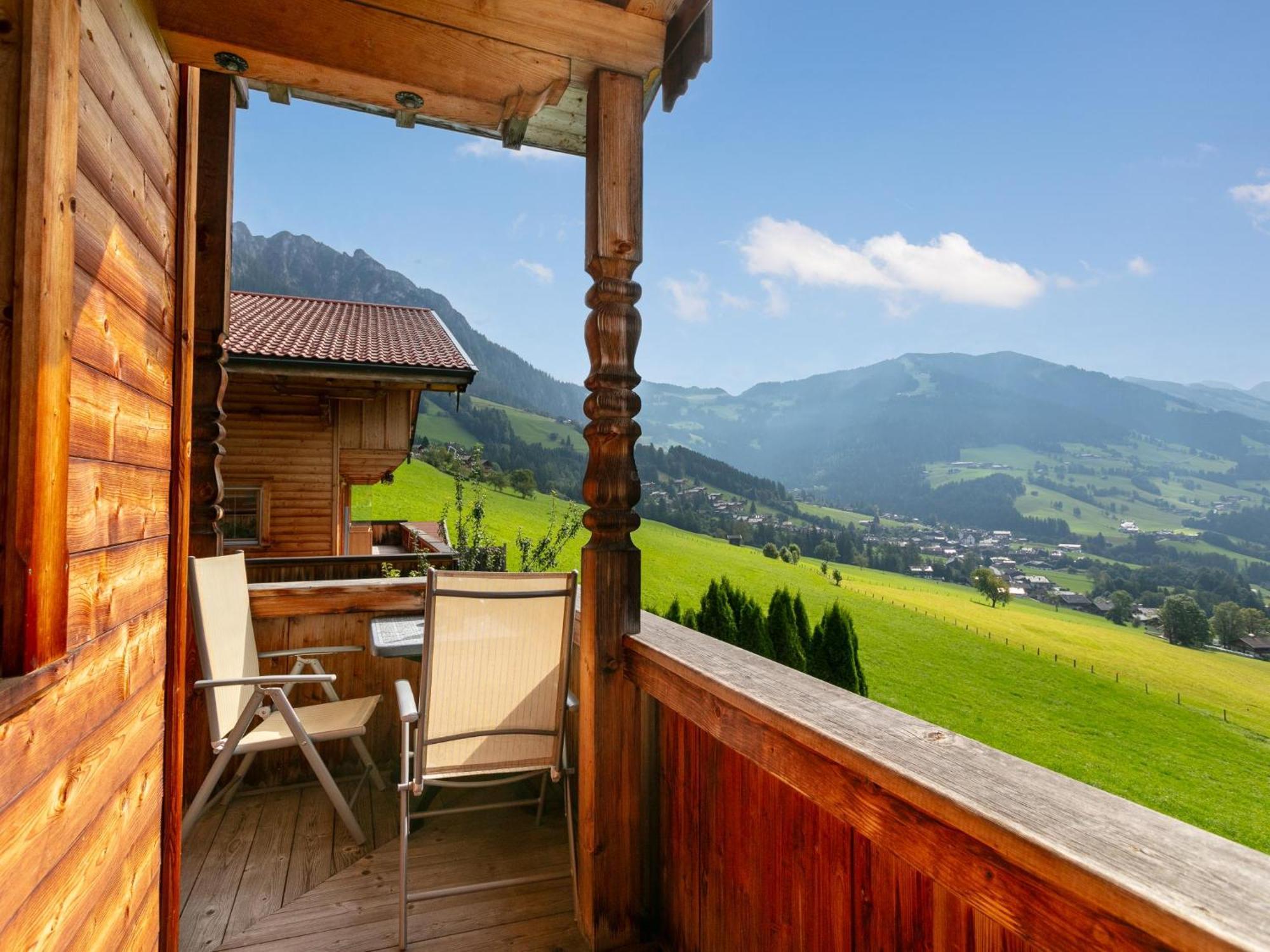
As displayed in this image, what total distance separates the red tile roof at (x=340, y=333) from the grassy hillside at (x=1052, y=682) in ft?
5.75

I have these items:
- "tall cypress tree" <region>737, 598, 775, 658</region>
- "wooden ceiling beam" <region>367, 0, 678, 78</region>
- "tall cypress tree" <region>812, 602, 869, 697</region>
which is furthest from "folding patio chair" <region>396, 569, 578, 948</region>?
"tall cypress tree" <region>812, 602, 869, 697</region>

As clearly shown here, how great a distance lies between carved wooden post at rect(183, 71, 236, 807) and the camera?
2564 mm

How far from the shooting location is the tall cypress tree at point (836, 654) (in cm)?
730

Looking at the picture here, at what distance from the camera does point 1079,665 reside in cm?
1207

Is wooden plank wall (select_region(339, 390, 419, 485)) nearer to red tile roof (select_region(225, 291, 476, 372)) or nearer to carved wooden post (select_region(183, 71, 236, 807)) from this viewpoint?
red tile roof (select_region(225, 291, 476, 372))

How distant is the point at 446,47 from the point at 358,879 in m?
2.61

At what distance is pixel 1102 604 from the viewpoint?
1289cm

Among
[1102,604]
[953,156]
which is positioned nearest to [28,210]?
[1102,604]

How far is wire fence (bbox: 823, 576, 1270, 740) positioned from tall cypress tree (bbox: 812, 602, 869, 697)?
16.3 feet

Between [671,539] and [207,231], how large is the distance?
22288 mm

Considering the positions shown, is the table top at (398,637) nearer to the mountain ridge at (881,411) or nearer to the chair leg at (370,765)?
the chair leg at (370,765)

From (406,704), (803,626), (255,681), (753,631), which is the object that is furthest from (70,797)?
(803,626)

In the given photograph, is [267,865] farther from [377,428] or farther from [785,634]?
[377,428]

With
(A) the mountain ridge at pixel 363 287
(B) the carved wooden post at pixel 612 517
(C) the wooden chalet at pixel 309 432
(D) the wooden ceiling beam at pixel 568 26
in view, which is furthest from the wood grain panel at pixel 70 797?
(A) the mountain ridge at pixel 363 287
